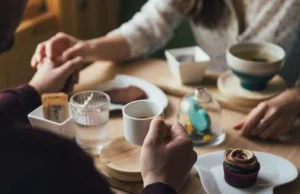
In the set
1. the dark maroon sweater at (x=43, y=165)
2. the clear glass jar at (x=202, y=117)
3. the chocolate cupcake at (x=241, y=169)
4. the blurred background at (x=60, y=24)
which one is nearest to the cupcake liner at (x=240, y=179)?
the chocolate cupcake at (x=241, y=169)

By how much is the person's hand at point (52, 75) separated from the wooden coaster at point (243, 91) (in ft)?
1.29

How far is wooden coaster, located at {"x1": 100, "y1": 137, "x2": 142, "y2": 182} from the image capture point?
1178 mm

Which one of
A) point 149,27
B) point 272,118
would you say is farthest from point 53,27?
point 272,118

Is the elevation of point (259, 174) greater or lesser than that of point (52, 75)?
lesser

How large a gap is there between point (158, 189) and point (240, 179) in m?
0.22

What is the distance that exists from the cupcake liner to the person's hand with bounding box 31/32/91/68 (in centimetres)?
61

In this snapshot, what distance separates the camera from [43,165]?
72cm

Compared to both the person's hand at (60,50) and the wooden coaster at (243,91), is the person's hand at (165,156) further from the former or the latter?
the person's hand at (60,50)

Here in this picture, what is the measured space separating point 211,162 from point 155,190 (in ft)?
0.84

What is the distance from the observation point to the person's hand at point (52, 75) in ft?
4.75

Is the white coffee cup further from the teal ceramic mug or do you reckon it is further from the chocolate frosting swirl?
the teal ceramic mug

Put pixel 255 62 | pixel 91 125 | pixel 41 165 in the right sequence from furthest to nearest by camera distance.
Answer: pixel 255 62 < pixel 91 125 < pixel 41 165

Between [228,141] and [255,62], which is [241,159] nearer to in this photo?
[228,141]

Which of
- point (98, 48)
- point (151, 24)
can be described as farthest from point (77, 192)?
point (151, 24)
